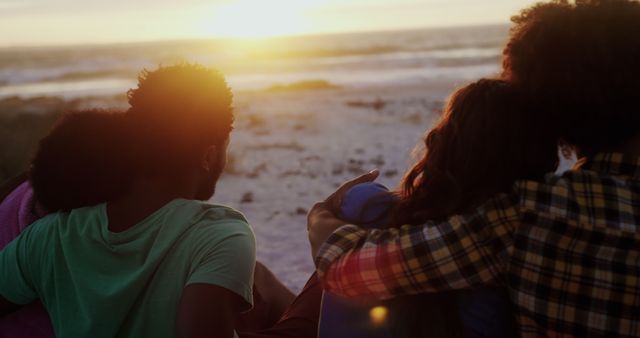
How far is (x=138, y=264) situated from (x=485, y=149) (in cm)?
94

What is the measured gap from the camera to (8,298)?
2.07 meters

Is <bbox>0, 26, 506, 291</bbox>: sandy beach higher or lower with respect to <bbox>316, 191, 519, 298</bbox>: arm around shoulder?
lower

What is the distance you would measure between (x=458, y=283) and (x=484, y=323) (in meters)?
0.20

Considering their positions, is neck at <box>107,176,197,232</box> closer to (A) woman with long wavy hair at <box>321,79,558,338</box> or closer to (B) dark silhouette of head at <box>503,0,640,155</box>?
(A) woman with long wavy hair at <box>321,79,558,338</box>

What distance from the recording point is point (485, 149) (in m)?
1.74

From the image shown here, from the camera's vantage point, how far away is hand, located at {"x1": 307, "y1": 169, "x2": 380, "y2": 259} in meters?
2.02

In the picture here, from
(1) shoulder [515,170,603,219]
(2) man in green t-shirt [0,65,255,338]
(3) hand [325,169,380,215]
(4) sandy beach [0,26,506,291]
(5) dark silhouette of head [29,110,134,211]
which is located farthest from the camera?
(4) sandy beach [0,26,506,291]

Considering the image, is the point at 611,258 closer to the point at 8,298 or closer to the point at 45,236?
the point at 45,236

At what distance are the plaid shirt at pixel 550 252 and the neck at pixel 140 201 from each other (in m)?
0.58

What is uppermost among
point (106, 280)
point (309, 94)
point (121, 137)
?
point (121, 137)

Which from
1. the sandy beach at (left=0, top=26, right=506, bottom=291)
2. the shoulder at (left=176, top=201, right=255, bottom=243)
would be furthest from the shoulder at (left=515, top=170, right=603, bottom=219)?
the shoulder at (left=176, top=201, right=255, bottom=243)

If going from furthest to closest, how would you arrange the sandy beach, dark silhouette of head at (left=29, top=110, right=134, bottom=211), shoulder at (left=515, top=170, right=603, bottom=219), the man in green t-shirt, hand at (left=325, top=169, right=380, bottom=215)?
the sandy beach < hand at (left=325, top=169, right=380, bottom=215) < dark silhouette of head at (left=29, top=110, right=134, bottom=211) < the man in green t-shirt < shoulder at (left=515, top=170, right=603, bottom=219)

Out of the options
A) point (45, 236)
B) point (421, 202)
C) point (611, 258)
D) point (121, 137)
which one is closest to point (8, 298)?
point (45, 236)

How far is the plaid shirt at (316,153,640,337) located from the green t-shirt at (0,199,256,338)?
0.37m
